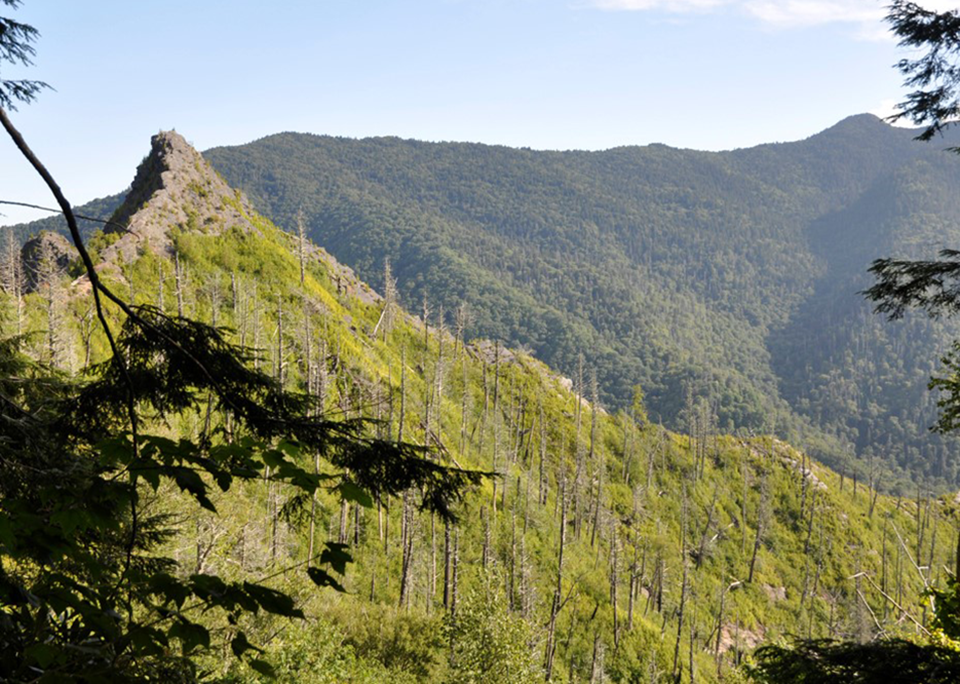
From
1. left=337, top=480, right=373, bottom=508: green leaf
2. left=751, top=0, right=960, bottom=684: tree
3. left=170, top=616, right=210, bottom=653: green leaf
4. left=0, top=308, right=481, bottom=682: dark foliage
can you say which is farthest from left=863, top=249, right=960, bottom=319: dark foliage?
left=170, top=616, right=210, bottom=653: green leaf

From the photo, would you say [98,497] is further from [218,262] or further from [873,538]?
[873,538]

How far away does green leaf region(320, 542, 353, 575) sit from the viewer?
2520 millimetres

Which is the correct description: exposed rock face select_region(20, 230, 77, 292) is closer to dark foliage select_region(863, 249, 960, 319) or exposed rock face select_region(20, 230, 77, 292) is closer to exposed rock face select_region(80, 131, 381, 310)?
exposed rock face select_region(80, 131, 381, 310)

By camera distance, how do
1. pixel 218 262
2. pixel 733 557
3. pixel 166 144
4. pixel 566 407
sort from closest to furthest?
pixel 218 262
pixel 166 144
pixel 733 557
pixel 566 407

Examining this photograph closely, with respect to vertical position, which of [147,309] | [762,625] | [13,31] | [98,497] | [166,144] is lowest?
[762,625]

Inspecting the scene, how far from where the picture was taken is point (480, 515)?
4744 centimetres

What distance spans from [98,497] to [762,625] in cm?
7048

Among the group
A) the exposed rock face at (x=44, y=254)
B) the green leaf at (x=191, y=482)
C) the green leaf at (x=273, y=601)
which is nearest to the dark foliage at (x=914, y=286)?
the green leaf at (x=273, y=601)

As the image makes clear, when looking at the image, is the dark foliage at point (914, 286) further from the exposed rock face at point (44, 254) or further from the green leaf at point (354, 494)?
the exposed rock face at point (44, 254)

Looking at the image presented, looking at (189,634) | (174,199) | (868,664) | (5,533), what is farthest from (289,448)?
(174,199)

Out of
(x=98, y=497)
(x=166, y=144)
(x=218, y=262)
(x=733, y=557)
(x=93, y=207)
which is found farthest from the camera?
(x=93, y=207)

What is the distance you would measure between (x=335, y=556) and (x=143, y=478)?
76.4 inches

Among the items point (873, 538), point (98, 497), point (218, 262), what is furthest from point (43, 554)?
point (873, 538)

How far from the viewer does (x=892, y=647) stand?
16.9 ft
